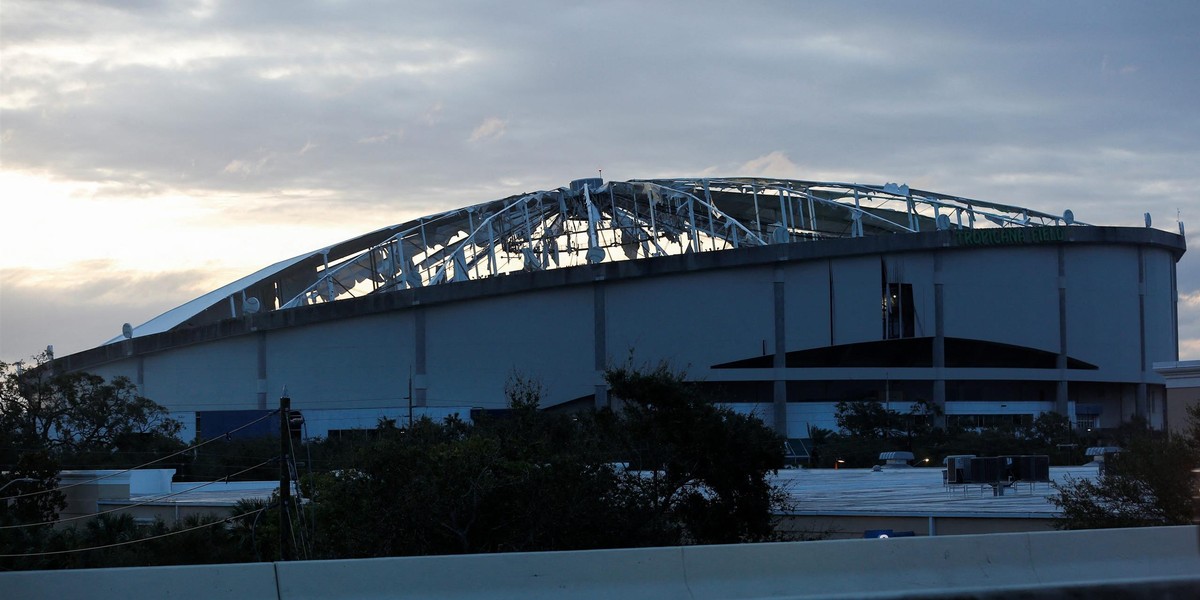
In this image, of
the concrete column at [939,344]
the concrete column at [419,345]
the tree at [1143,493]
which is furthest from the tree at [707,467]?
the concrete column at [939,344]

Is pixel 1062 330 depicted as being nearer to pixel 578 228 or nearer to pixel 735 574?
pixel 578 228

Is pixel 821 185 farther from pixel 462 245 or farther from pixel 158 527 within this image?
pixel 158 527

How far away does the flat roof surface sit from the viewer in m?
29.6

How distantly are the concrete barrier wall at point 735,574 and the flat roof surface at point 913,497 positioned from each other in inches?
537

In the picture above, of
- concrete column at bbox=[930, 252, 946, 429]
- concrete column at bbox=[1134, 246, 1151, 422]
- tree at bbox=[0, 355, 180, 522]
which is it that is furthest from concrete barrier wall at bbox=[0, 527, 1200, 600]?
concrete column at bbox=[1134, 246, 1151, 422]

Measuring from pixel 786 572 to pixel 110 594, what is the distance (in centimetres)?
661

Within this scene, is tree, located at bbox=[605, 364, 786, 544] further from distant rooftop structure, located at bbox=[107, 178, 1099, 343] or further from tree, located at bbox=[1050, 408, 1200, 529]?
distant rooftop structure, located at bbox=[107, 178, 1099, 343]

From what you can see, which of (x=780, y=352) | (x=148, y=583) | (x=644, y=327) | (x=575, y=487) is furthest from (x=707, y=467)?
(x=780, y=352)

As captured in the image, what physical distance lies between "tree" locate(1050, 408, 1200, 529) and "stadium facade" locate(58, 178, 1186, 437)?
171 ft

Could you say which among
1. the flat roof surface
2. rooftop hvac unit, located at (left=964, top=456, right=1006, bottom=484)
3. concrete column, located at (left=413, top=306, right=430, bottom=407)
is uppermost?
concrete column, located at (left=413, top=306, right=430, bottom=407)

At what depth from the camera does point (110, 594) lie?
11469 mm

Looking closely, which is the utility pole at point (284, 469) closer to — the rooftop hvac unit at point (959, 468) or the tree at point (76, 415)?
the rooftop hvac unit at point (959, 468)

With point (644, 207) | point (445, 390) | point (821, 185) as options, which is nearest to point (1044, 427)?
point (821, 185)

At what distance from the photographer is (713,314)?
3302 inches
